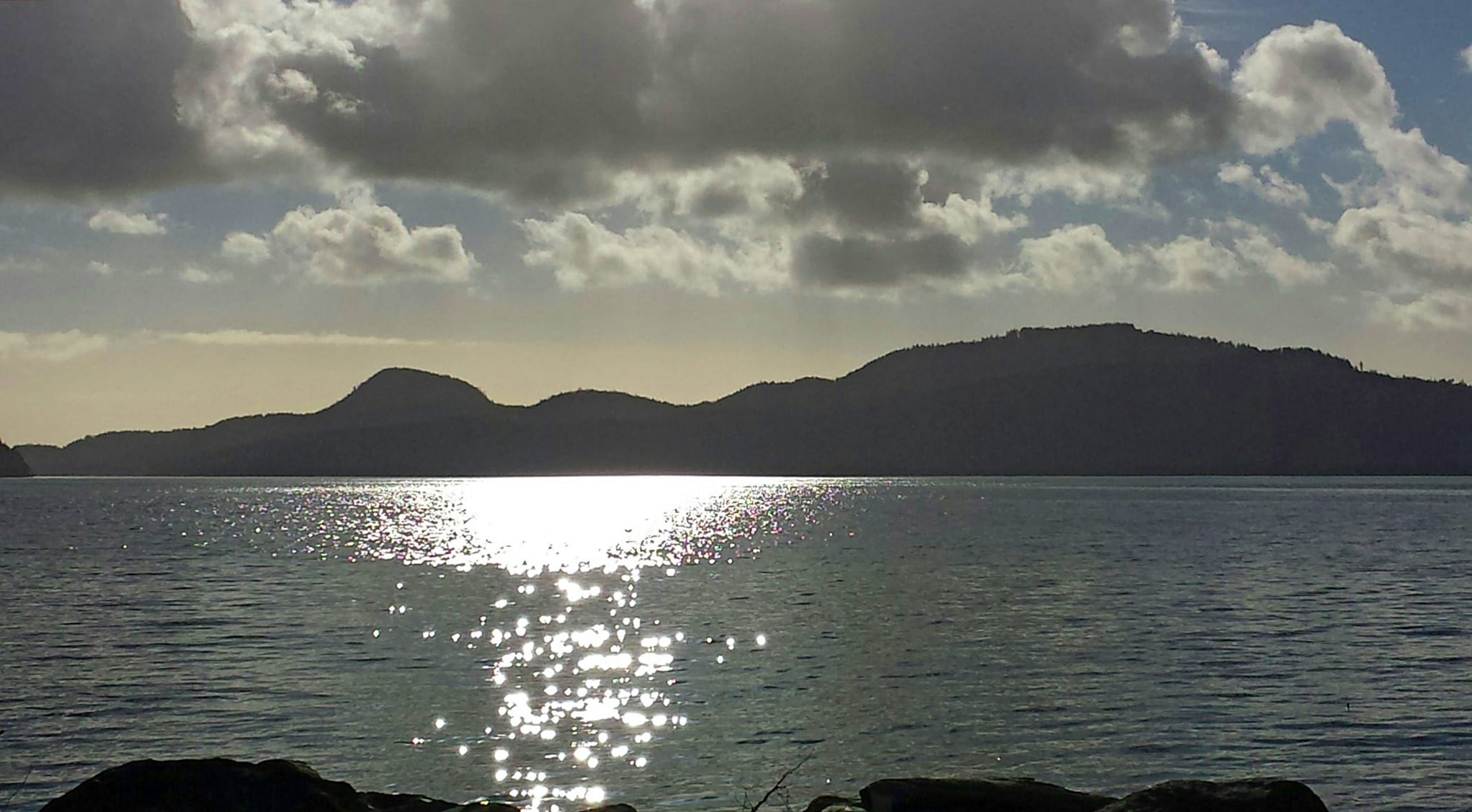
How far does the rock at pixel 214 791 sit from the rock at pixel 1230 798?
34.1 ft

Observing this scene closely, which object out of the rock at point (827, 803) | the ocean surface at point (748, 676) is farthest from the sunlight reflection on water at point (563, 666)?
the rock at point (827, 803)

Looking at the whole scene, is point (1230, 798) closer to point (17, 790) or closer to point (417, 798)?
point (417, 798)

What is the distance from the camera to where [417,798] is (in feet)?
73.6

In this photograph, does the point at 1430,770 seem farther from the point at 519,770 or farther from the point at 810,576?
the point at 810,576

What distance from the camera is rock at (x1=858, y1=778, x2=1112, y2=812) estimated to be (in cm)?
2150

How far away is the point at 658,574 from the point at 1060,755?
214 ft

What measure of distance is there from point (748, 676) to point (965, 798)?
76.7 ft

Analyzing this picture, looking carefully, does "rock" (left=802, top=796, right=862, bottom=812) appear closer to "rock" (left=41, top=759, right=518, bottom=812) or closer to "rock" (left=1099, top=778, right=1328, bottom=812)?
"rock" (left=1099, top=778, right=1328, bottom=812)

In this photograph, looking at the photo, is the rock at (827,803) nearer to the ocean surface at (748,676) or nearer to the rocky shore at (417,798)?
the rocky shore at (417,798)

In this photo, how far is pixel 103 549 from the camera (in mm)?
119188

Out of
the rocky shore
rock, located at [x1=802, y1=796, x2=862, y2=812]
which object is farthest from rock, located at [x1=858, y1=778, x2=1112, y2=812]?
rock, located at [x1=802, y1=796, x2=862, y2=812]

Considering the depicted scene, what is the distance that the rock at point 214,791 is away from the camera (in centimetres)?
2052

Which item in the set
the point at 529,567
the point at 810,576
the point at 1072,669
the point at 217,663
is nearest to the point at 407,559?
the point at 529,567

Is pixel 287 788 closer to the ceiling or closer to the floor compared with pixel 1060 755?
closer to the ceiling
